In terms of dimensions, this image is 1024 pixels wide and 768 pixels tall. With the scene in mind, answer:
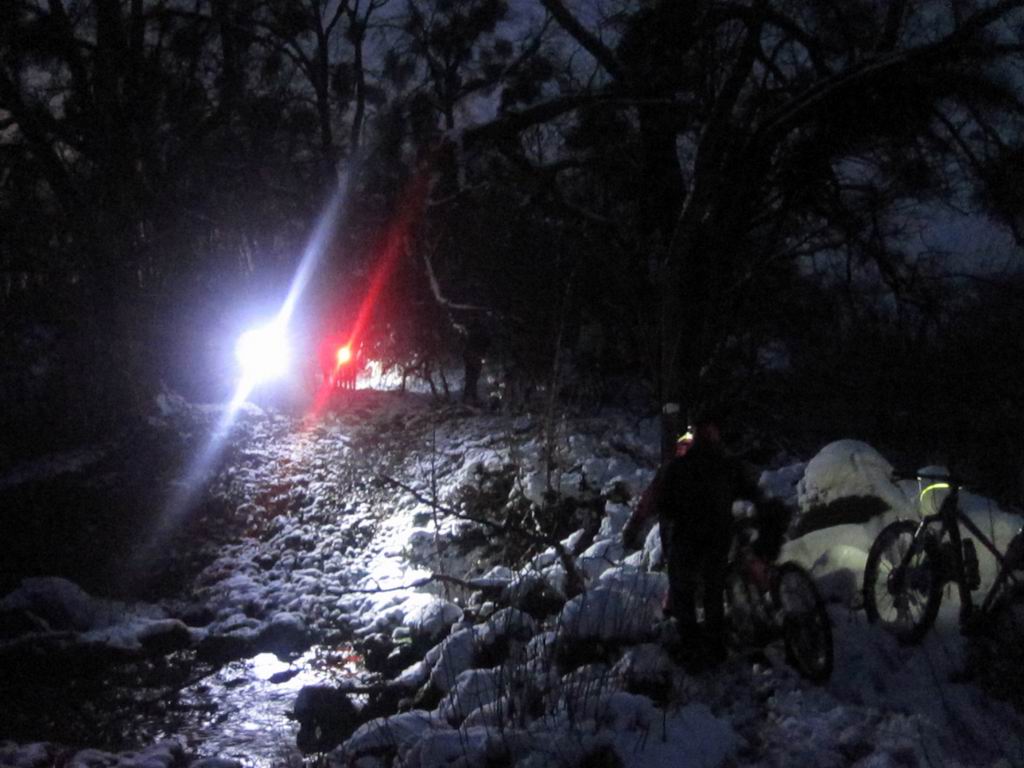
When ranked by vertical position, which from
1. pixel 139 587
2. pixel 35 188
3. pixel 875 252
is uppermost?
pixel 35 188

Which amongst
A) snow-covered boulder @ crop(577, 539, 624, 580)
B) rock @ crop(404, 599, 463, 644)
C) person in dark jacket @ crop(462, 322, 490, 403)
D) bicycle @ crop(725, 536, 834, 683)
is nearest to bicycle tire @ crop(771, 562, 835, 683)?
bicycle @ crop(725, 536, 834, 683)

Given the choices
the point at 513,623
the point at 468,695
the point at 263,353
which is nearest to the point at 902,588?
the point at 468,695

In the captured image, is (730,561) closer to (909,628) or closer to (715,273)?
(909,628)

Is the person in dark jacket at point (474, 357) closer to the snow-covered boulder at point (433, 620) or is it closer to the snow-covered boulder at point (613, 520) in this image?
the snow-covered boulder at point (613, 520)

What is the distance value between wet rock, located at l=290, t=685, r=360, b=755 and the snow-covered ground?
0.11 meters

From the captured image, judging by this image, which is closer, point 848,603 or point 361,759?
point 361,759

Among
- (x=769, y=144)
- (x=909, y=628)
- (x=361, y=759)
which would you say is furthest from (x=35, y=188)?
(x=909, y=628)

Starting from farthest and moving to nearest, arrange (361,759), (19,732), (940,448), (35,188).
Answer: (35,188) → (940,448) → (19,732) → (361,759)

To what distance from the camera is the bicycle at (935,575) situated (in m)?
5.97

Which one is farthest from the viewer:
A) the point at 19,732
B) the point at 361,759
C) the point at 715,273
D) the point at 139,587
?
the point at 139,587

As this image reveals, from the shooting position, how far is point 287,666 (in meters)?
9.67

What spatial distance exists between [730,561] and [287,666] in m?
4.90

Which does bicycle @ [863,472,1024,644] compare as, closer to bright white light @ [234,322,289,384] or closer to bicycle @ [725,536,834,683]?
bicycle @ [725,536,834,683]

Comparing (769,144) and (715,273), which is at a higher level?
(769,144)
